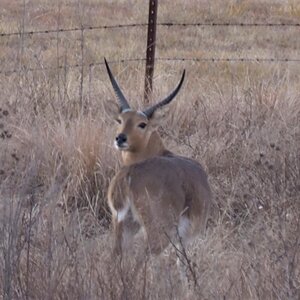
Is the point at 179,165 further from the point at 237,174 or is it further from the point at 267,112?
the point at 267,112

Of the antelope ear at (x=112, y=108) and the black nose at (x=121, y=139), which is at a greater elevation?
the antelope ear at (x=112, y=108)

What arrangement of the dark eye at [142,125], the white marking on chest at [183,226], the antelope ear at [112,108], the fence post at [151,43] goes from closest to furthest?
the white marking on chest at [183,226] → the dark eye at [142,125] → the antelope ear at [112,108] → the fence post at [151,43]

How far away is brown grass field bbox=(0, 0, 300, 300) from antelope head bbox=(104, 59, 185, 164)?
1.65ft

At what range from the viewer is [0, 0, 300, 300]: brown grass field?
4895 mm

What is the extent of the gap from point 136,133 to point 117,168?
2.80ft

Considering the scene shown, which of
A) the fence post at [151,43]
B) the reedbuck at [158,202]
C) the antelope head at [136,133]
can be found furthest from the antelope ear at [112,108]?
the fence post at [151,43]

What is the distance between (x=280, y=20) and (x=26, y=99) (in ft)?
40.6

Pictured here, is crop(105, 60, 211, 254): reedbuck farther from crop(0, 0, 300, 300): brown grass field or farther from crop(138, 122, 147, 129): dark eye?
crop(138, 122, 147, 129): dark eye

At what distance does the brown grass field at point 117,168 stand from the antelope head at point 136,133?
1.65ft

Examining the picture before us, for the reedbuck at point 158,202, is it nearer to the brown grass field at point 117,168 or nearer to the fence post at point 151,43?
the brown grass field at point 117,168

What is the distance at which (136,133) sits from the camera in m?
6.62

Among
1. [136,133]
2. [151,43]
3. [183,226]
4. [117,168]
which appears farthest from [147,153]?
[151,43]

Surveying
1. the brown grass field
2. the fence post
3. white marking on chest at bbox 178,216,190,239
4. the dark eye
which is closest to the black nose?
the dark eye

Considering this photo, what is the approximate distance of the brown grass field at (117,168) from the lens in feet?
16.1
